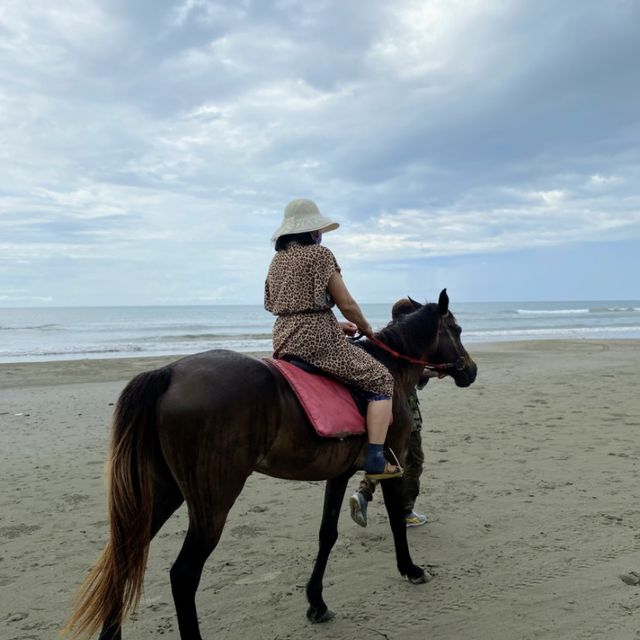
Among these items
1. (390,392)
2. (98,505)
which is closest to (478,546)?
(390,392)

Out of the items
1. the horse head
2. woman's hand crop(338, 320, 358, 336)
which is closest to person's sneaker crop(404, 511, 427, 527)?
the horse head

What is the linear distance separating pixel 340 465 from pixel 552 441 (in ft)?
16.2

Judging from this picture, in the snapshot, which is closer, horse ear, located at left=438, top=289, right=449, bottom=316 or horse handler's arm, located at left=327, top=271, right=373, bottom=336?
horse handler's arm, located at left=327, top=271, right=373, bottom=336

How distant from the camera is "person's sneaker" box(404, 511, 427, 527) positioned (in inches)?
181

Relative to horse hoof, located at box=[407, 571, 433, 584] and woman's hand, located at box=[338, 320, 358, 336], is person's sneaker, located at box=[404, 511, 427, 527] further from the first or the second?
woman's hand, located at box=[338, 320, 358, 336]

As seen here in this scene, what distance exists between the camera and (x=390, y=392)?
3332 mm

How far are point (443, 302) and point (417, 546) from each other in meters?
1.89

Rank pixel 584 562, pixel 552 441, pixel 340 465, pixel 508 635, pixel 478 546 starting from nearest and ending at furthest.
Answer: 1. pixel 508 635
2. pixel 340 465
3. pixel 584 562
4. pixel 478 546
5. pixel 552 441

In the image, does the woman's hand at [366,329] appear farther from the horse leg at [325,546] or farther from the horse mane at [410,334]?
the horse leg at [325,546]

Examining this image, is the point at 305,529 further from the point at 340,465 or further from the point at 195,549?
the point at 195,549

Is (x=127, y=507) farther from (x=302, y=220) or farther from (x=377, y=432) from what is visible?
(x=302, y=220)

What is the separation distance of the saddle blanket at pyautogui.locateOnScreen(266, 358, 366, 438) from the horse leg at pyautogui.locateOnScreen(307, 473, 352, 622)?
474mm

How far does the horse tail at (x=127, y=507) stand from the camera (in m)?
2.70

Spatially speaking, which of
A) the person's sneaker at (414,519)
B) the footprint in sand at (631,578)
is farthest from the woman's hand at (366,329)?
the footprint in sand at (631,578)
